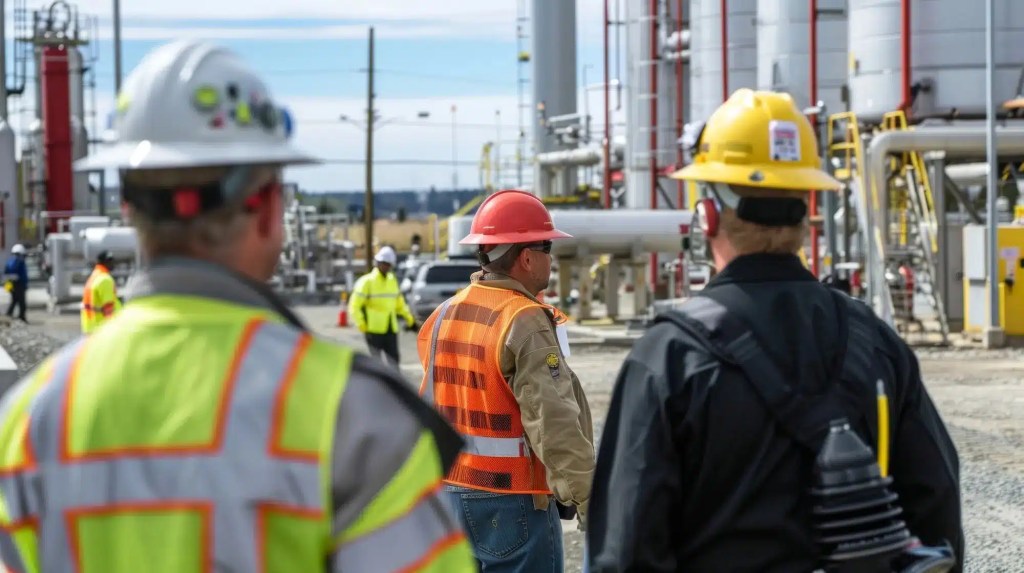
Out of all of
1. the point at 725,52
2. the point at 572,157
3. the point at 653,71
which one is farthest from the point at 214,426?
the point at 572,157

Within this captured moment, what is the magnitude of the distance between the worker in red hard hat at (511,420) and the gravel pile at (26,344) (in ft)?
46.5

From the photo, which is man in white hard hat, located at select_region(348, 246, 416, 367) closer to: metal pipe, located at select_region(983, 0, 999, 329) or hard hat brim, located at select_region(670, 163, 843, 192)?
metal pipe, located at select_region(983, 0, 999, 329)

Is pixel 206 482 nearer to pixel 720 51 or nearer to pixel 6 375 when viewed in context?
pixel 6 375

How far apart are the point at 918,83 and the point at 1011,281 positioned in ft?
12.1

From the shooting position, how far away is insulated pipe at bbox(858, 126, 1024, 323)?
A: 2488cm

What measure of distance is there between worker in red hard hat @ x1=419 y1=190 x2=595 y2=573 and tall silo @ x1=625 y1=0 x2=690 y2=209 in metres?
33.8

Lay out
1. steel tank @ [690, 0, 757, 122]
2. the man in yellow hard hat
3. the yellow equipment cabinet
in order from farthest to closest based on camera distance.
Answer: steel tank @ [690, 0, 757, 122] → the yellow equipment cabinet → the man in yellow hard hat

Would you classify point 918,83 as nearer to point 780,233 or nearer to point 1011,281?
point 1011,281

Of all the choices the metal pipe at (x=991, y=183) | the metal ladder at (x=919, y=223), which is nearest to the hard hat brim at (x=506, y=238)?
the metal pipe at (x=991, y=183)

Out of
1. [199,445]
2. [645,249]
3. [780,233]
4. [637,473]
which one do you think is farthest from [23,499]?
[645,249]

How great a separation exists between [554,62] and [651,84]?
862 cm

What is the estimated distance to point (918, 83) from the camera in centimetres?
2633

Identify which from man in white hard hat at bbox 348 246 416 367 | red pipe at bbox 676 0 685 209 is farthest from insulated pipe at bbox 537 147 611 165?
man in white hard hat at bbox 348 246 416 367

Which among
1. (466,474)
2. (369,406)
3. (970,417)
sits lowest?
(970,417)
